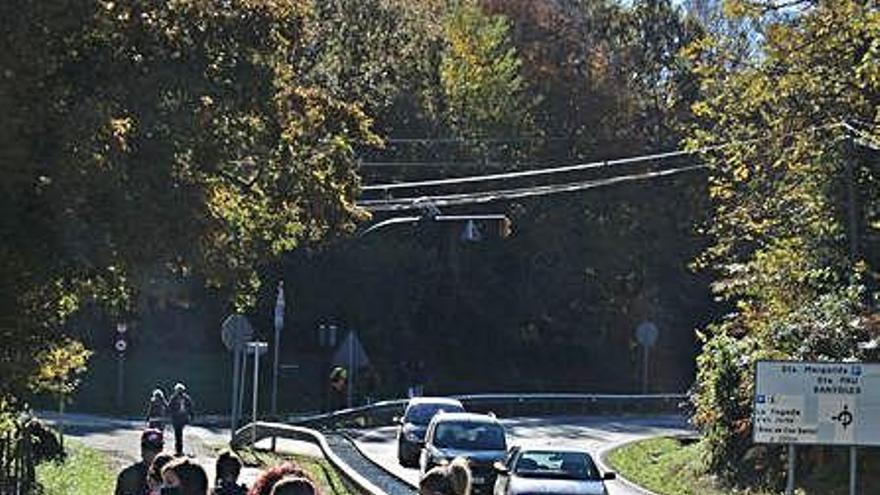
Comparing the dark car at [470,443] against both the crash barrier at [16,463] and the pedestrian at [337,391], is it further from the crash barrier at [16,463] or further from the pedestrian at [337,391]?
the pedestrian at [337,391]

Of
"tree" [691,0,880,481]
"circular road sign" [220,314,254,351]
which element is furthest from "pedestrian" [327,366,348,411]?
"tree" [691,0,880,481]

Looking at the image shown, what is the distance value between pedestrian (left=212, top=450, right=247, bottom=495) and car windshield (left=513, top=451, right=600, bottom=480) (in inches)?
657

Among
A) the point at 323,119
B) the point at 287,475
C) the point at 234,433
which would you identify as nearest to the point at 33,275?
the point at 323,119

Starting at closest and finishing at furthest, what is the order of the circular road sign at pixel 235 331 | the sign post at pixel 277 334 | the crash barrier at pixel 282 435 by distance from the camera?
the crash barrier at pixel 282 435 → the circular road sign at pixel 235 331 → the sign post at pixel 277 334

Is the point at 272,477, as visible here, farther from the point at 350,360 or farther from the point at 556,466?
the point at 350,360

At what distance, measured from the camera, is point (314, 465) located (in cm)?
3447

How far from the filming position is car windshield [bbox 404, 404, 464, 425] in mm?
37750

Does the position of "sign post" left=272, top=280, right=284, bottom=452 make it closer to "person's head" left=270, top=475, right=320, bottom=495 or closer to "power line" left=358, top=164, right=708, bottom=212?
"power line" left=358, top=164, right=708, bottom=212

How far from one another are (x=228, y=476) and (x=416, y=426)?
2845cm

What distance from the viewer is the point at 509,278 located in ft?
234

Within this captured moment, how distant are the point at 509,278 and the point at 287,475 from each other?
63.4 meters

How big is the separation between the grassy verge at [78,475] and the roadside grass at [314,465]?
273 cm

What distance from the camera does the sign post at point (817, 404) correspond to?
76.2 ft

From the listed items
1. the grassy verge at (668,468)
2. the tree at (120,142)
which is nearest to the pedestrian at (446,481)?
the tree at (120,142)
